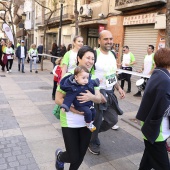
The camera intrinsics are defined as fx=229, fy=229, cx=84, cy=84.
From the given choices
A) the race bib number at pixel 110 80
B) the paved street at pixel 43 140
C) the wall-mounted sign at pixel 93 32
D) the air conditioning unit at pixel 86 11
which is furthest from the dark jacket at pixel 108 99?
the wall-mounted sign at pixel 93 32

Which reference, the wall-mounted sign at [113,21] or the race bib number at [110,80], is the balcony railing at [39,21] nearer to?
the wall-mounted sign at [113,21]

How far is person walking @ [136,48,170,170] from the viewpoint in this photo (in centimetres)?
233

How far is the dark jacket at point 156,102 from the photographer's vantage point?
232 centimetres

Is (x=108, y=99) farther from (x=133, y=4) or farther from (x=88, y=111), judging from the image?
(x=133, y=4)

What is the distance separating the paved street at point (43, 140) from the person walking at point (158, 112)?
91 centimetres

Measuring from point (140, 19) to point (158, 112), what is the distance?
9889mm

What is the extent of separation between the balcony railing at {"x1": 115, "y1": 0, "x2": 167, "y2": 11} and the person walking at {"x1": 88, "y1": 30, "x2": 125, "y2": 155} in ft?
25.2

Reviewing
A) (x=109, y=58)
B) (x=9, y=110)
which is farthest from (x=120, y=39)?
(x=109, y=58)

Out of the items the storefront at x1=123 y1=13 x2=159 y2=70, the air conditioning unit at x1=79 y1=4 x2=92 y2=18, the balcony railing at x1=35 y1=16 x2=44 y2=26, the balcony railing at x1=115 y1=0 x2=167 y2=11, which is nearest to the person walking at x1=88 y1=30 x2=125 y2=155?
the balcony railing at x1=115 y1=0 x2=167 y2=11

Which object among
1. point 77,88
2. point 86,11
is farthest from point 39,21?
point 77,88

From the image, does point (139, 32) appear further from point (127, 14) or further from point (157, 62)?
point (157, 62)

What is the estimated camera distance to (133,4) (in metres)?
11.2

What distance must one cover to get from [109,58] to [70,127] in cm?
147

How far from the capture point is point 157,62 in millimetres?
2494
